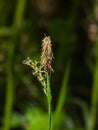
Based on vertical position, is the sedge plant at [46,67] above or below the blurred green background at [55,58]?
below

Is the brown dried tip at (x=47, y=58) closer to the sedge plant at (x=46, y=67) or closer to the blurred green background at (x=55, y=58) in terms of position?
the sedge plant at (x=46, y=67)

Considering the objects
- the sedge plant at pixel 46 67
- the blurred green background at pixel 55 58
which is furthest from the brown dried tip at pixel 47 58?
the blurred green background at pixel 55 58

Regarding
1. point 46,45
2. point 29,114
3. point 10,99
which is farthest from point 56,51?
point 46,45

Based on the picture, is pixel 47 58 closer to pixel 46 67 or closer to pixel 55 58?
pixel 46 67

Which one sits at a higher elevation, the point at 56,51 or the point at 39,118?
the point at 56,51

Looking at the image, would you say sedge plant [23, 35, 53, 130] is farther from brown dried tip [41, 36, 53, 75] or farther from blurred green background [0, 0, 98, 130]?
blurred green background [0, 0, 98, 130]

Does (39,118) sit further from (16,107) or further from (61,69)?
(61,69)

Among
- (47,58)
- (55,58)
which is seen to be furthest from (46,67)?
(55,58)

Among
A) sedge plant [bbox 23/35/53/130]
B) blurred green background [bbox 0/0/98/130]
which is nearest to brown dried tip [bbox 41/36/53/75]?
sedge plant [bbox 23/35/53/130]

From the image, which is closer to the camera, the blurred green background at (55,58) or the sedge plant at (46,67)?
the sedge plant at (46,67)
